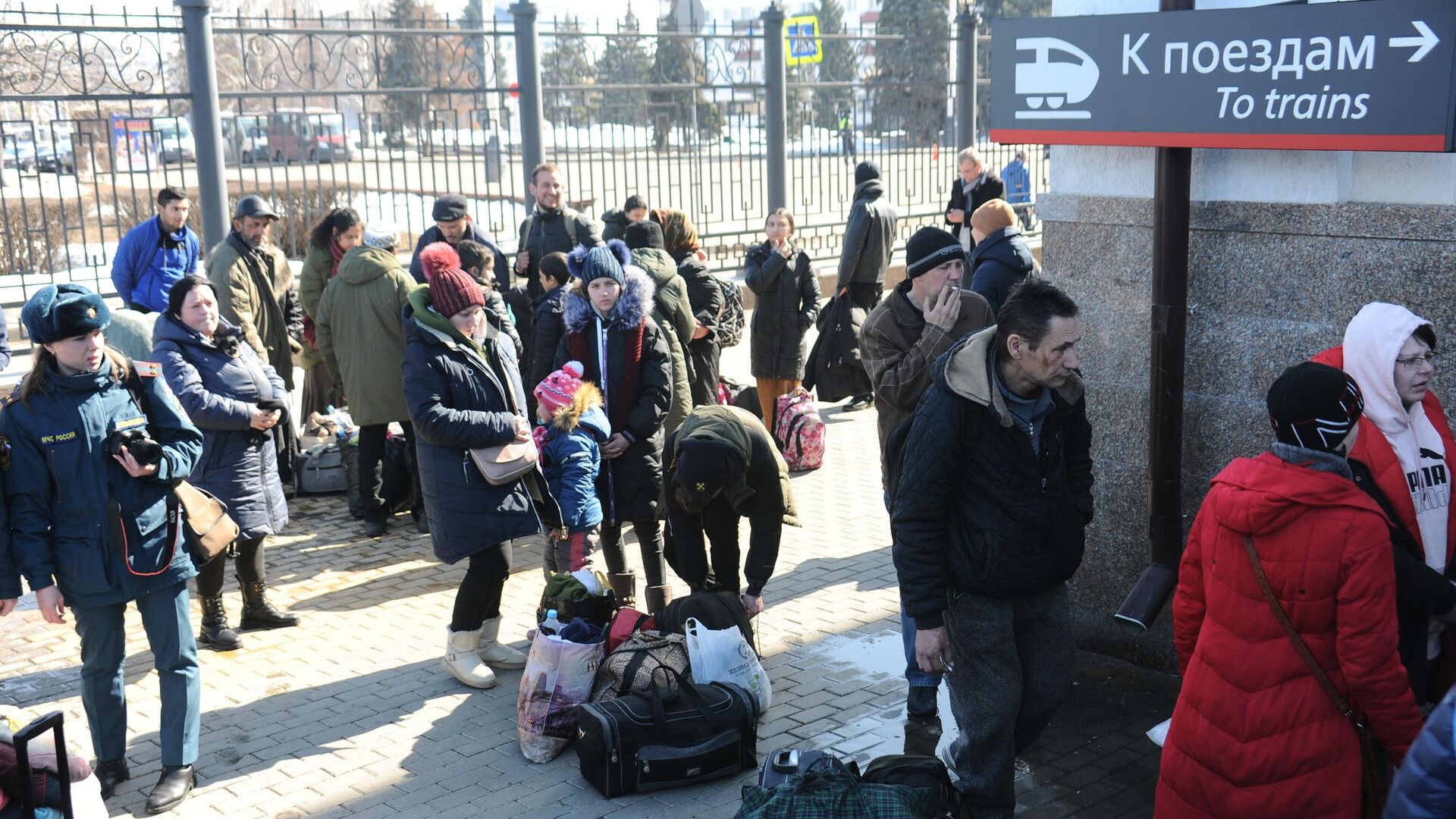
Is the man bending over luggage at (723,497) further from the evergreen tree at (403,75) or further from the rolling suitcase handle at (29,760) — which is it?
the evergreen tree at (403,75)

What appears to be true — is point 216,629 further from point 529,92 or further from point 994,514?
point 529,92

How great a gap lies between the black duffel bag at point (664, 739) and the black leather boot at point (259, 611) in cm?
242

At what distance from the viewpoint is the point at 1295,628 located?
3467mm

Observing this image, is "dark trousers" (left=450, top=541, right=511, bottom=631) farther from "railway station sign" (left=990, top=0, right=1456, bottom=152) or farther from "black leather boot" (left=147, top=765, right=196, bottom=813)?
"railway station sign" (left=990, top=0, right=1456, bottom=152)

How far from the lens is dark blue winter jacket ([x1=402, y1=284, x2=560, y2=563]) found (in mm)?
5633

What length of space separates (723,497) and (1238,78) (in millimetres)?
2582

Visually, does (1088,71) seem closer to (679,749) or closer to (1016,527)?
(1016,527)

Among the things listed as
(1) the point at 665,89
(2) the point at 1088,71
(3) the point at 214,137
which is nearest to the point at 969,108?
(1) the point at 665,89

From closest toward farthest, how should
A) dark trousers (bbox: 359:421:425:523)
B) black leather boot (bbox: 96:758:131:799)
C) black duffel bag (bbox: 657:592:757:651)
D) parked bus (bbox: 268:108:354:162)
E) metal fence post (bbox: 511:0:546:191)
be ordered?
black leather boot (bbox: 96:758:131:799) < black duffel bag (bbox: 657:592:757:651) < dark trousers (bbox: 359:421:425:523) < parked bus (bbox: 268:108:354:162) < metal fence post (bbox: 511:0:546:191)

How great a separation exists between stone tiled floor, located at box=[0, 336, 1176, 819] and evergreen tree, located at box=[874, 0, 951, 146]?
9.55 meters

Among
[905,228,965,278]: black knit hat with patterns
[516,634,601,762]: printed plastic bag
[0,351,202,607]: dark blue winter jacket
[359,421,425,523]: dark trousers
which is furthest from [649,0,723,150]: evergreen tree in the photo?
[0,351,202,607]: dark blue winter jacket

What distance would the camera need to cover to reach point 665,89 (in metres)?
14.1

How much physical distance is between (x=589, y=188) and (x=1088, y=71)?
9.16m

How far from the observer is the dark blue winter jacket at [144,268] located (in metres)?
8.78
